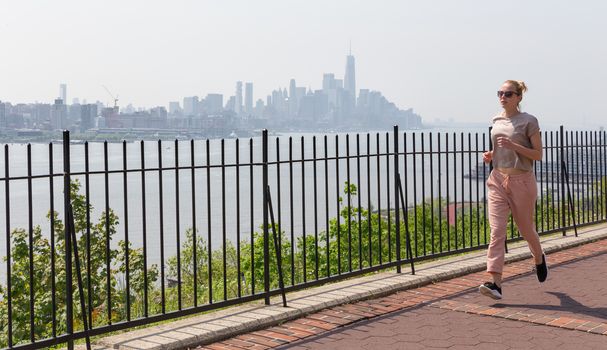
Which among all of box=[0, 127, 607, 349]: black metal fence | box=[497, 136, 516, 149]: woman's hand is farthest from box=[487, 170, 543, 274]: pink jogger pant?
box=[0, 127, 607, 349]: black metal fence

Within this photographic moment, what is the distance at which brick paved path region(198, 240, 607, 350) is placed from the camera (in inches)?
216

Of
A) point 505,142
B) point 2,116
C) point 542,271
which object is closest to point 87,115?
point 2,116

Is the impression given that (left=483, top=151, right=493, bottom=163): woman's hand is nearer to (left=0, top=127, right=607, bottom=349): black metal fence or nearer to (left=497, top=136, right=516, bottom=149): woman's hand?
(left=0, top=127, right=607, bottom=349): black metal fence

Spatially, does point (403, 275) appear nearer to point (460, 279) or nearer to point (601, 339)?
point (460, 279)

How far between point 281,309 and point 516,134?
258 centimetres

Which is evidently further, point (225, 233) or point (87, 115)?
point (87, 115)

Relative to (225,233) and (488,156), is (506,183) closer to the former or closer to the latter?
(488,156)

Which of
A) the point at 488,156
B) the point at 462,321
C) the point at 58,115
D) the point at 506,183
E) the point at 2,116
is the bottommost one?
the point at 462,321

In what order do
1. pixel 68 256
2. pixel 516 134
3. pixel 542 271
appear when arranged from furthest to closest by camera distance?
1. pixel 542 271
2. pixel 516 134
3. pixel 68 256

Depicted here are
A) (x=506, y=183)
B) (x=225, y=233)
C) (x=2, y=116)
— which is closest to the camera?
(x=225, y=233)

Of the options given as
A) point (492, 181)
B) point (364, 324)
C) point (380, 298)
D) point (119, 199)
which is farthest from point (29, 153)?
point (119, 199)

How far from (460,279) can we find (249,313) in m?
2.67

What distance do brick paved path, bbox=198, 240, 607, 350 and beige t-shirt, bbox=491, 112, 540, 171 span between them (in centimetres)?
124

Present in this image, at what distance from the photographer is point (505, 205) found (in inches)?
274
